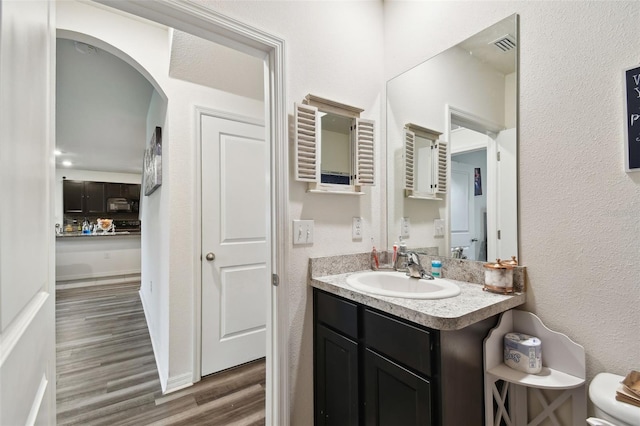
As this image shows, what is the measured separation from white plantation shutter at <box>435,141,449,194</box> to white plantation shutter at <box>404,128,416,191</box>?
154 millimetres

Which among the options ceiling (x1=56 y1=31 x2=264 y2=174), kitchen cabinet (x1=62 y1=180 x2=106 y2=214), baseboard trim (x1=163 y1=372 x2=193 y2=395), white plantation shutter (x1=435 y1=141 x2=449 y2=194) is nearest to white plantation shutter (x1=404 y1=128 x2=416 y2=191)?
white plantation shutter (x1=435 y1=141 x2=449 y2=194)

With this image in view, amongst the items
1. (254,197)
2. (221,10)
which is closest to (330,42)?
(221,10)

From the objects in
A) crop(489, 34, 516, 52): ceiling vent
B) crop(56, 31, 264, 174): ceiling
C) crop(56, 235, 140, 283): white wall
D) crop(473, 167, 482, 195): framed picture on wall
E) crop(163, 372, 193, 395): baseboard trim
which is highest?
crop(56, 31, 264, 174): ceiling

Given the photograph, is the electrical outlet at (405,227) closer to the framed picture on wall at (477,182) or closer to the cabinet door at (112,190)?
the framed picture on wall at (477,182)

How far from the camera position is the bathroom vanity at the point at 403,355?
93cm

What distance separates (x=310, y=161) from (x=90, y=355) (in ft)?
9.15

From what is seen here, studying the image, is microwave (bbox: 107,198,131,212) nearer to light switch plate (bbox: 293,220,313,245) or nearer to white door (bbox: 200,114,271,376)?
white door (bbox: 200,114,271,376)

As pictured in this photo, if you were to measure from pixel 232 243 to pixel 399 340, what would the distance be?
65.4 inches

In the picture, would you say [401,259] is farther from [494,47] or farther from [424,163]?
[494,47]

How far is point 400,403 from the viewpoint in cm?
103

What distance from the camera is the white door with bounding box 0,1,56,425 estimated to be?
0.41 meters

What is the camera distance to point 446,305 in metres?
1.02

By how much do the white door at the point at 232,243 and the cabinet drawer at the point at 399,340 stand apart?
127cm

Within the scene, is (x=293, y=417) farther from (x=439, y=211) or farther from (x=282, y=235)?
(x=439, y=211)
